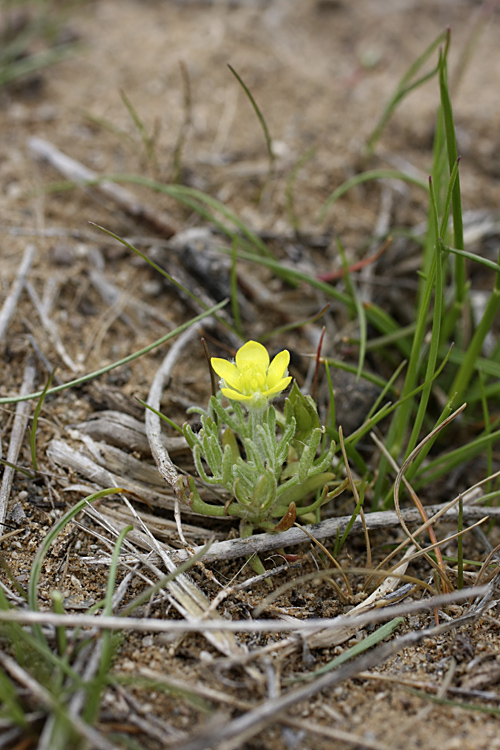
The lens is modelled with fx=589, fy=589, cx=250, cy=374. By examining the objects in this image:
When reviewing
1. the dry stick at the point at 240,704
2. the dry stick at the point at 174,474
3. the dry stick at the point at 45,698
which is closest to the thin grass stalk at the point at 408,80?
the dry stick at the point at 174,474

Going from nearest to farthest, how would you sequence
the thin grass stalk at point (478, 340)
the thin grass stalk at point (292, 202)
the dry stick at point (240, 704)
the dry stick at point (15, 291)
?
the dry stick at point (240, 704)
the thin grass stalk at point (478, 340)
the dry stick at point (15, 291)
the thin grass stalk at point (292, 202)

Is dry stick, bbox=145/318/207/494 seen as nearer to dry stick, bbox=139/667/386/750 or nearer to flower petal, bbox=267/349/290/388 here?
flower petal, bbox=267/349/290/388

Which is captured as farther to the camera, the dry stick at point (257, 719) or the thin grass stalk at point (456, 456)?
the thin grass stalk at point (456, 456)

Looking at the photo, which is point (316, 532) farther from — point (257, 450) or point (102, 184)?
point (102, 184)

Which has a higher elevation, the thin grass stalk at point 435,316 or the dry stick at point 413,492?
the thin grass stalk at point 435,316

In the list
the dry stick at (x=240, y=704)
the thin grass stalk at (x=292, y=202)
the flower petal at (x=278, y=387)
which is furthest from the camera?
the thin grass stalk at (x=292, y=202)

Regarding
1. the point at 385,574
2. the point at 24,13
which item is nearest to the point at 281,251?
the point at 385,574

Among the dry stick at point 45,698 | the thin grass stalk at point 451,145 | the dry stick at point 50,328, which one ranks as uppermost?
the thin grass stalk at point 451,145

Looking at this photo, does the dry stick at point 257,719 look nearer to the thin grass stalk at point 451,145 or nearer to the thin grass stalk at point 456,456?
the thin grass stalk at point 456,456
